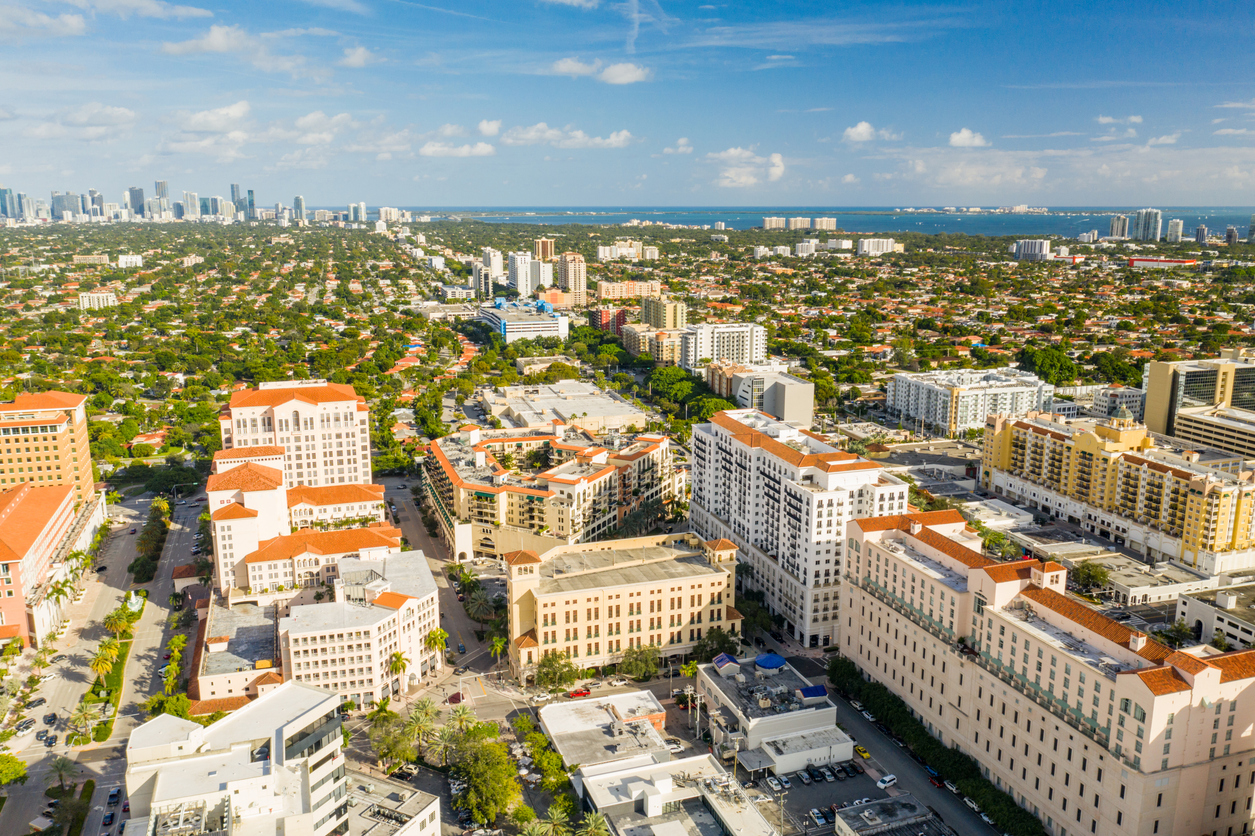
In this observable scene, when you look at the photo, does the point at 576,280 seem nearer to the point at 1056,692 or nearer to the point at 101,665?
the point at 101,665

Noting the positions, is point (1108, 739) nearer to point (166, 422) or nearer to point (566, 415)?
point (566, 415)

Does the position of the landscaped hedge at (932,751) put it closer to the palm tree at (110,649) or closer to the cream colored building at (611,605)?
the cream colored building at (611,605)

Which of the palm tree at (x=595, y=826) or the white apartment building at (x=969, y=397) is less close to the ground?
the white apartment building at (x=969, y=397)

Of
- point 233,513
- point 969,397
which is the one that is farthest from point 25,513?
point 969,397

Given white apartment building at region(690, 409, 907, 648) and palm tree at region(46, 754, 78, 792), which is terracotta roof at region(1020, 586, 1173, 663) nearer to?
white apartment building at region(690, 409, 907, 648)

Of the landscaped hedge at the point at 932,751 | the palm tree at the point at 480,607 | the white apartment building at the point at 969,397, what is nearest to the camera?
the landscaped hedge at the point at 932,751

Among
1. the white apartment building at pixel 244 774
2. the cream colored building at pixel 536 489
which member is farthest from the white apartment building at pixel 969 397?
the white apartment building at pixel 244 774

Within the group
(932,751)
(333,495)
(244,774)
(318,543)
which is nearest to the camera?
(244,774)
